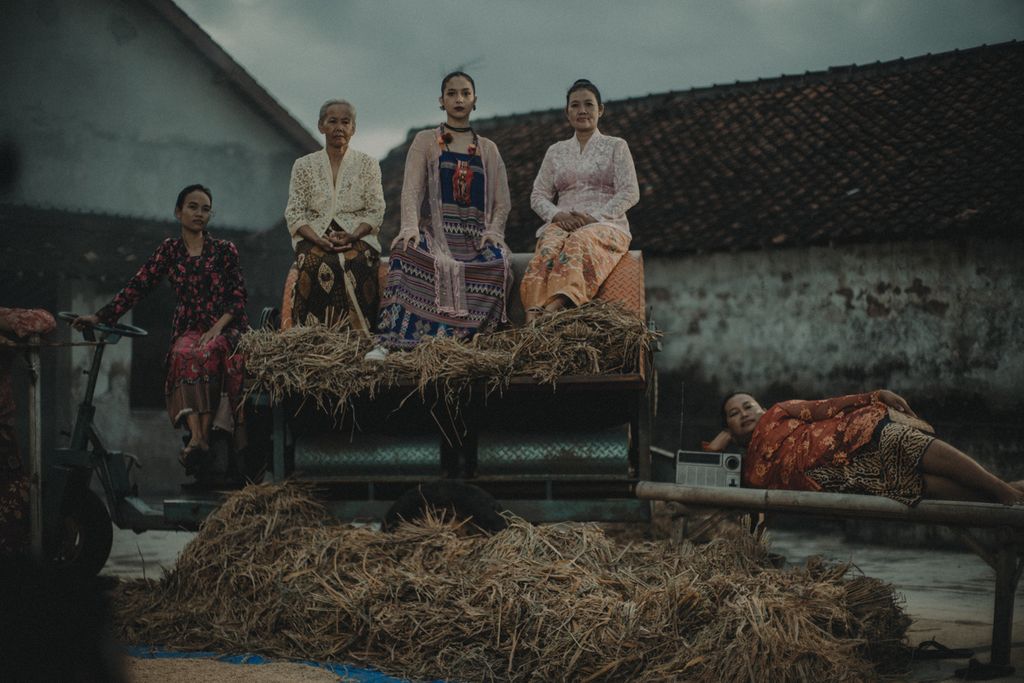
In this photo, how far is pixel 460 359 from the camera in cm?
485

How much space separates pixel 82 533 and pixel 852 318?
9.02 m

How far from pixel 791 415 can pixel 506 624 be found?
7.58 ft

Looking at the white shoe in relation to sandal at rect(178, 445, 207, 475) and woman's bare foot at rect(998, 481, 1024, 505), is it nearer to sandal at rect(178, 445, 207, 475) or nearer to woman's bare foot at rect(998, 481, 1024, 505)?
sandal at rect(178, 445, 207, 475)

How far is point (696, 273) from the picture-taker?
1316cm

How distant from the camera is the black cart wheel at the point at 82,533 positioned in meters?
5.93

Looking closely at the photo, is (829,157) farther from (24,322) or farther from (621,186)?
(24,322)

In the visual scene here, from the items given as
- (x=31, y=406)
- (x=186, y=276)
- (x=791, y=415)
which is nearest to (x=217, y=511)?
(x=31, y=406)

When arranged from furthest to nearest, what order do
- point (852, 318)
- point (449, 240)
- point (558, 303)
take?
point (852, 318) < point (449, 240) < point (558, 303)

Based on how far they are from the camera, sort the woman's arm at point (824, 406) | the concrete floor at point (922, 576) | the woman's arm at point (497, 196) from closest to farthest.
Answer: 1. the concrete floor at point (922, 576)
2. the woman's arm at point (824, 406)
3. the woman's arm at point (497, 196)

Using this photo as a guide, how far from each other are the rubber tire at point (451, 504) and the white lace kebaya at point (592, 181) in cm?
178

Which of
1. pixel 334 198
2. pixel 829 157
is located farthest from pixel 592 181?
pixel 829 157

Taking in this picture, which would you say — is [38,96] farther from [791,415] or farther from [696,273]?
[791,415]

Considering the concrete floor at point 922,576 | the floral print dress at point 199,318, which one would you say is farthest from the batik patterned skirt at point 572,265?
the concrete floor at point 922,576

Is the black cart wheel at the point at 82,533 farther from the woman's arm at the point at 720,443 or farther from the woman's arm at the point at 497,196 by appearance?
the woman's arm at the point at 720,443
